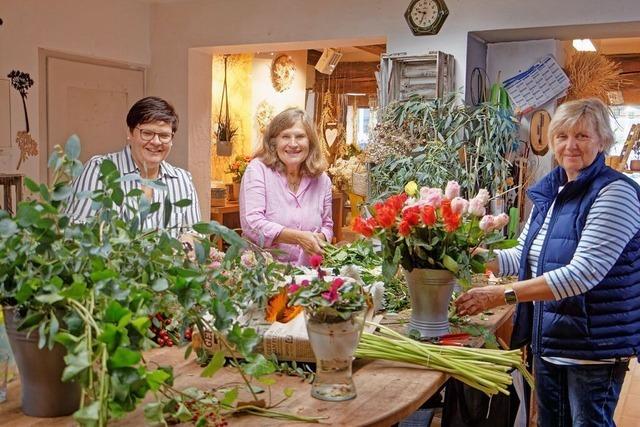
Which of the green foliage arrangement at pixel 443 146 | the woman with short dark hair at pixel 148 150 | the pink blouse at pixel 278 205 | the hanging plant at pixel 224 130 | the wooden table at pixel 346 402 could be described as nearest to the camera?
the wooden table at pixel 346 402

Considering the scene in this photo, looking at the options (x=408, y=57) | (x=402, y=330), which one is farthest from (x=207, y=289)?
(x=408, y=57)

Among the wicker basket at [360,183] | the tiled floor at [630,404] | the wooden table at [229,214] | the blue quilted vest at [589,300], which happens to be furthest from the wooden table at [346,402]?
the wooden table at [229,214]

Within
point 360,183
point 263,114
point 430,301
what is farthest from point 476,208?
point 263,114

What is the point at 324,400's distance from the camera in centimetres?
148

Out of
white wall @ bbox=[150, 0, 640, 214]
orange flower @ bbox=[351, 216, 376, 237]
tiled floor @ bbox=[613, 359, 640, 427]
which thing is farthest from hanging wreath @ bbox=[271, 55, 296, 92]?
orange flower @ bbox=[351, 216, 376, 237]

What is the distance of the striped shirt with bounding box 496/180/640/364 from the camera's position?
2.24 metres

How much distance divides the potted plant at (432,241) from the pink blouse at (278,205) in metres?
1.17

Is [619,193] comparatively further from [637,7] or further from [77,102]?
[77,102]

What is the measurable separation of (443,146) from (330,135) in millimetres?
4314

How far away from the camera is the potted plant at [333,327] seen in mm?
1460

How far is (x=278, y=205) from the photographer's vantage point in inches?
128

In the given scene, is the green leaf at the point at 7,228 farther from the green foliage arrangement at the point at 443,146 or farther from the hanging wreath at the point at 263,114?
the hanging wreath at the point at 263,114

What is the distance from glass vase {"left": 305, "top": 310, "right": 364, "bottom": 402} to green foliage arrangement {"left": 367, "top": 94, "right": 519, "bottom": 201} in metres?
2.78

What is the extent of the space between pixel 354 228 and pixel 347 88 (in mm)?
6925
